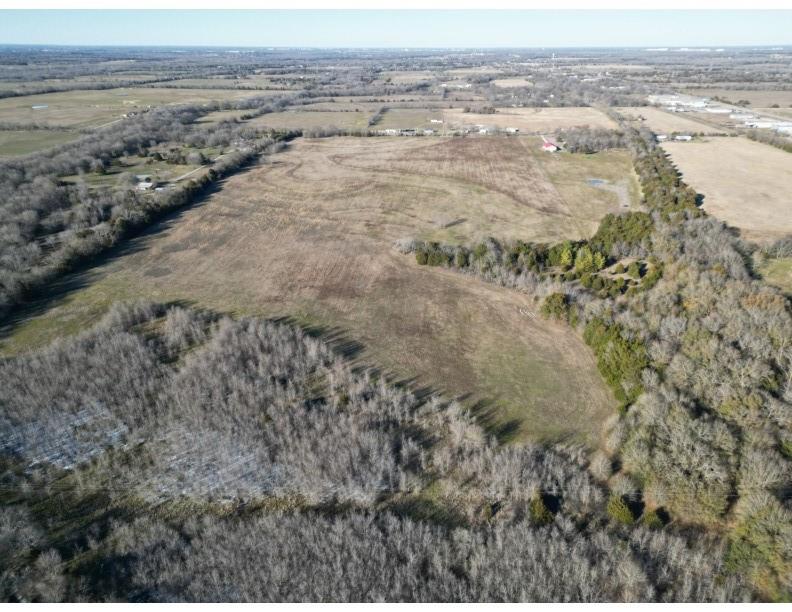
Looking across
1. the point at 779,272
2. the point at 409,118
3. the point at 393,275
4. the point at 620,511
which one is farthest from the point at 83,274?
the point at 409,118

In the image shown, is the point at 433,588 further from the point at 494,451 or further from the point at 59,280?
the point at 59,280

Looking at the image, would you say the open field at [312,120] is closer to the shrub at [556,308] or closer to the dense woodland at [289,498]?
the shrub at [556,308]

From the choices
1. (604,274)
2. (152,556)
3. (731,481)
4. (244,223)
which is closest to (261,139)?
(244,223)

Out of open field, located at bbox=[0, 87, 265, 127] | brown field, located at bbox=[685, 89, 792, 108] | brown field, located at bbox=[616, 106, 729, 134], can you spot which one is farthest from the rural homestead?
brown field, located at bbox=[685, 89, 792, 108]

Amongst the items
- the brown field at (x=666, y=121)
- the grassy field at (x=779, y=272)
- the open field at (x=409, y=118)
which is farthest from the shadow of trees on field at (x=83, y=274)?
the brown field at (x=666, y=121)

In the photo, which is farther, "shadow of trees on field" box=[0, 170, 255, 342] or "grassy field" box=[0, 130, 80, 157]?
"grassy field" box=[0, 130, 80, 157]

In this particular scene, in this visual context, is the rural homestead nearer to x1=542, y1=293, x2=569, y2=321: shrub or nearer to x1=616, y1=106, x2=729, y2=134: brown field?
x1=542, y1=293, x2=569, y2=321: shrub

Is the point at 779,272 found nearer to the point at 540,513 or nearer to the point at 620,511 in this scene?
the point at 620,511
